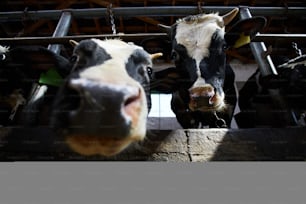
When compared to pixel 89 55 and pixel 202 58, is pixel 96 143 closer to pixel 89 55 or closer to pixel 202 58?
pixel 89 55

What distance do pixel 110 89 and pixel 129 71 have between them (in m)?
0.35

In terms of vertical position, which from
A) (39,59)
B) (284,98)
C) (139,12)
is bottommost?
(284,98)

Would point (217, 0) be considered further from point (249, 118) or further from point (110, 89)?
point (110, 89)

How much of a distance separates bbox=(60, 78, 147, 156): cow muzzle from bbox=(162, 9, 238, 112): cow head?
995 millimetres

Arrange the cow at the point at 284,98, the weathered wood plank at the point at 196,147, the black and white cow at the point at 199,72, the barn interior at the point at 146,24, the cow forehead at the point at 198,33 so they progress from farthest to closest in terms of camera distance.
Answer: the cow forehead at the point at 198,33
the cow at the point at 284,98
the barn interior at the point at 146,24
the black and white cow at the point at 199,72
the weathered wood plank at the point at 196,147

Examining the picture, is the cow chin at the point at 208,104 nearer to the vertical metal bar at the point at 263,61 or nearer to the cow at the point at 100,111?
the vertical metal bar at the point at 263,61

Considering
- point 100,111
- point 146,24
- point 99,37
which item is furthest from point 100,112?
point 146,24

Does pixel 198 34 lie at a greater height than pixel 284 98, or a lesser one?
greater

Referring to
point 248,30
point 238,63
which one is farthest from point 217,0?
point 238,63

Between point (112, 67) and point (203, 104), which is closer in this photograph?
point (112, 67)

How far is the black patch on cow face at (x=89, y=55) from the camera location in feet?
4.67

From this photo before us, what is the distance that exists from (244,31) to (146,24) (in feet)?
6.71

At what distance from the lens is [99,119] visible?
1.01 meters

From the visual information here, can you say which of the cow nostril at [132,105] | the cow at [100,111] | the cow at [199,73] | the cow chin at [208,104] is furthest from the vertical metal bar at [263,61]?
the cow nostril at [132,105]
